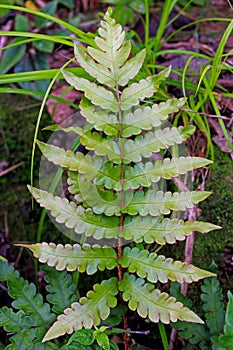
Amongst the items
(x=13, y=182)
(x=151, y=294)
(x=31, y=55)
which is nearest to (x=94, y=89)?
(x=151, y=294)

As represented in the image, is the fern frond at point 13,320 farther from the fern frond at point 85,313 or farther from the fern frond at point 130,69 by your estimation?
the fern frond at point 130,69

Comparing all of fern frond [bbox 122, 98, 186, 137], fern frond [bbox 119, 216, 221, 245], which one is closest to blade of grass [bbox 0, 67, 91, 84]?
fern frond [bbox 122, 98, 186, 137]

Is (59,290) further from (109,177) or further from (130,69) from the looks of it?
(130,69)

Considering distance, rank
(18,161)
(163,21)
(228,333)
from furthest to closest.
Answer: (18,161)
(163,21)
(228,333)

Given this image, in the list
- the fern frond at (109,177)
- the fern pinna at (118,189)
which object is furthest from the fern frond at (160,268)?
the fern frond at (109,177)

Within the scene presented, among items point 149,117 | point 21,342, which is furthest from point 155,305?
point 149,117

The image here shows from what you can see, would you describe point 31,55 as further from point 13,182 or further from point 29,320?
point 29,320
